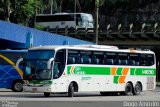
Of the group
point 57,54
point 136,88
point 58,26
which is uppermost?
point 58,26

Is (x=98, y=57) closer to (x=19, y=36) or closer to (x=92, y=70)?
(x=92, y=70)

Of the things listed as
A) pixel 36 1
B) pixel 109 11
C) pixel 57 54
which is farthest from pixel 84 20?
pixel 57 54

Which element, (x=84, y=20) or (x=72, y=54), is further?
(x=84, y=20)

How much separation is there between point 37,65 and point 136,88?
25.9ft

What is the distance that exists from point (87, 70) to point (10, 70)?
6355 mm

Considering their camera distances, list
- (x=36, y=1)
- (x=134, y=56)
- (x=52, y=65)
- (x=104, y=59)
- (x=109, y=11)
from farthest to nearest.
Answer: (x=109, y=11) → (x=36, y=1) → (x=134, y=56) → (x=104, y=59) → (x=52, y=65)

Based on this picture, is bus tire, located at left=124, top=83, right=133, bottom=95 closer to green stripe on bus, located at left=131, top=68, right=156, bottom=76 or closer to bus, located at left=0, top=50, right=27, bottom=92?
green stripe on bus, located at left=131, top=68, right=156, bottom=76

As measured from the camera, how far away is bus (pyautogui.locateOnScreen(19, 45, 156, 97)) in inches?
1049

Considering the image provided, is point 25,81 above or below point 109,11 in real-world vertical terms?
below

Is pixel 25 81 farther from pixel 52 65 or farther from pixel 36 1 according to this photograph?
pixel 36 1

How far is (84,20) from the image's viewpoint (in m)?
81.1

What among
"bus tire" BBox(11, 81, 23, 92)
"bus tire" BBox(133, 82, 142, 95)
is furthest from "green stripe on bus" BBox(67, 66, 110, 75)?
"bus tire" BBox(11, 81, 23, 92)

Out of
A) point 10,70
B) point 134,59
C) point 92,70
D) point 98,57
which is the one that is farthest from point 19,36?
point 92,70

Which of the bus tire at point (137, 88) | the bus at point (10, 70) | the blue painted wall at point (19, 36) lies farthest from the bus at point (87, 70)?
the blue painted wall at point (19, 36)
